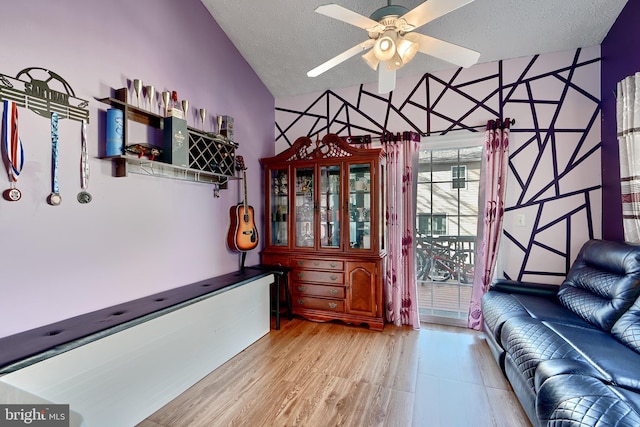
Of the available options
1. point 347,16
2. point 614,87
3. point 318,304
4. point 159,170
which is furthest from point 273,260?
point 614,87

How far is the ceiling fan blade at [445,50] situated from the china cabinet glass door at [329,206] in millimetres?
1578

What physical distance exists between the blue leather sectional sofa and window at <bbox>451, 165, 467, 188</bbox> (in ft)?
3.65

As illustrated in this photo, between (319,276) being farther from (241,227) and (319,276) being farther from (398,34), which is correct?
(398,34)

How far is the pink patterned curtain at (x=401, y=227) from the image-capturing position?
3104 millimetres

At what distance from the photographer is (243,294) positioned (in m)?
2.61

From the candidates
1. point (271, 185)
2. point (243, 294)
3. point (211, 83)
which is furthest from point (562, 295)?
point (211, 83)

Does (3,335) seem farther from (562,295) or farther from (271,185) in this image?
(562,295)

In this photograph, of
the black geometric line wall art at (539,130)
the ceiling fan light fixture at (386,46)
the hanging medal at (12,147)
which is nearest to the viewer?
the hanging medal at (12,147)

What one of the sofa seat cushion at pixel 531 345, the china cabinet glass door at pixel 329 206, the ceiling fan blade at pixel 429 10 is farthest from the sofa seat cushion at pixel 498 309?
the ceiling fan blade at pixel 429 10

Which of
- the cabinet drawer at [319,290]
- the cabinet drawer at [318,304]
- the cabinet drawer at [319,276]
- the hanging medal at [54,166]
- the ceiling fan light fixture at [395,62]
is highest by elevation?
the ceiling fan light fixture at [395,62]

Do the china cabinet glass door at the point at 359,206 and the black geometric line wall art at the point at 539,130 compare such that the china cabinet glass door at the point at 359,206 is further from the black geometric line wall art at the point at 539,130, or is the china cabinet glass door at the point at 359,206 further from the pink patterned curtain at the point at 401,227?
the black geometric line wall art at the point at 539,130

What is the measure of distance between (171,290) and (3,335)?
3.10 ft

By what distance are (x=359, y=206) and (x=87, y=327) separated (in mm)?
2424

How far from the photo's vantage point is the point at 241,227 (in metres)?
2.94
